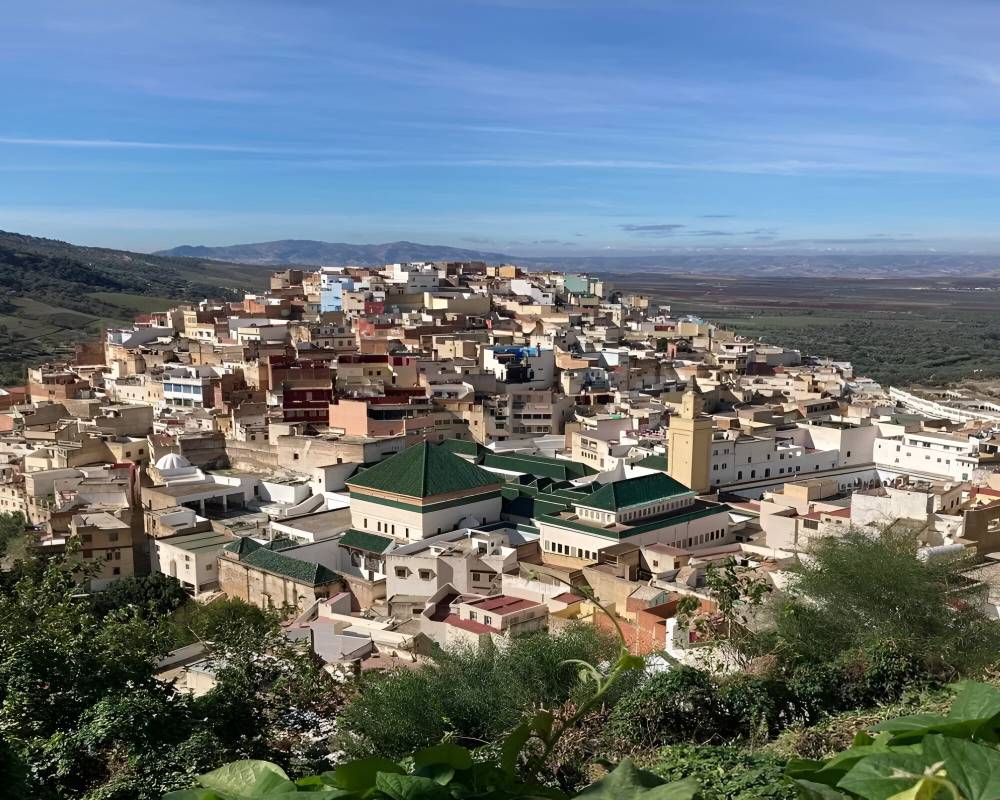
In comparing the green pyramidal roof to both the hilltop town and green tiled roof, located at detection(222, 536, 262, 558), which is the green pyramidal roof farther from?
green tiled roof, located at detection(222, 536, 262, 558)

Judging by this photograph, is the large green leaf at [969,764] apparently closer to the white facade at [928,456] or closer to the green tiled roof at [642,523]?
the green tiled roof at [642,523]

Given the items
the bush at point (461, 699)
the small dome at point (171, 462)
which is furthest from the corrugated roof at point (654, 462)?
the bush at point (461, 699)

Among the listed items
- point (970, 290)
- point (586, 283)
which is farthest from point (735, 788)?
point (970, 290)

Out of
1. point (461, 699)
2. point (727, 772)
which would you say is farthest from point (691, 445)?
point (727, 772)

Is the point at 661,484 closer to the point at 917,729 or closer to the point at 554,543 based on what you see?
the point at 554,543

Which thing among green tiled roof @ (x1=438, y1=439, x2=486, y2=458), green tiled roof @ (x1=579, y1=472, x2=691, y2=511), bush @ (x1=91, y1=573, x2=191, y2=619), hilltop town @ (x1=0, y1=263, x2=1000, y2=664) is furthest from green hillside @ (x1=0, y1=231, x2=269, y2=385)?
green tiled roof @ (x1=579, y1=472, x2=691, y2=511)

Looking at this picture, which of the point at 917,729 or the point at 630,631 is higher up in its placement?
the point at 917,729
